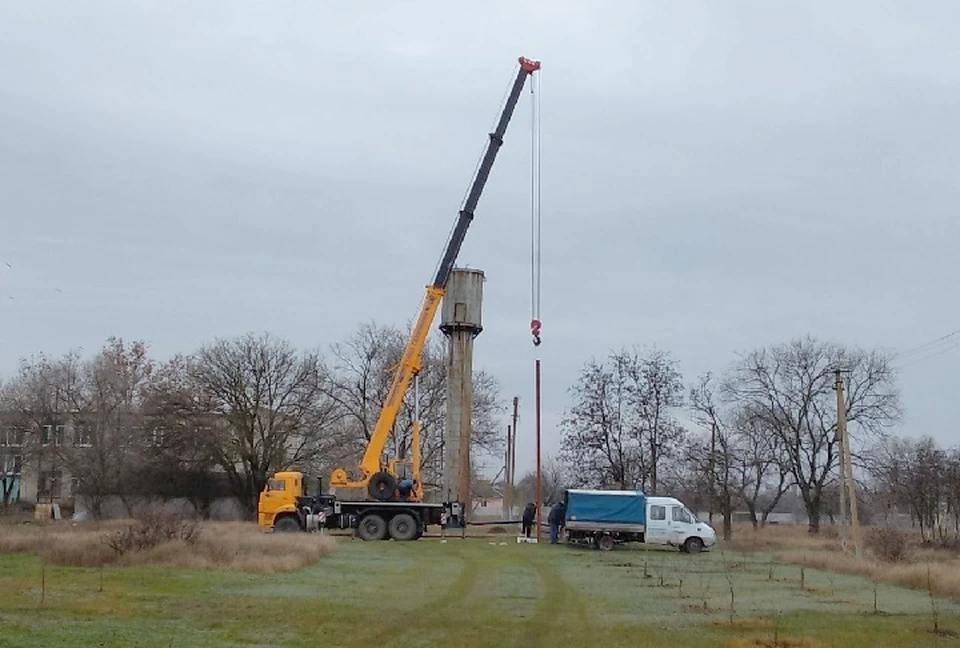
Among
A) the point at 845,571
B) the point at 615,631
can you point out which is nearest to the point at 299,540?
the point at 845,571

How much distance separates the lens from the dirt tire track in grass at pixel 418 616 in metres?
14.0

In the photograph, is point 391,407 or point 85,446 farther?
point 85,446

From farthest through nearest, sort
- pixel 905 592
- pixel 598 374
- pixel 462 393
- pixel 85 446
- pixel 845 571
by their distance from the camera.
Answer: pixel 85 446, pixel 598 374, pixel 462 393, pixel 845 571, pixel 905 592

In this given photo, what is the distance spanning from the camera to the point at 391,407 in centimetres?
4488

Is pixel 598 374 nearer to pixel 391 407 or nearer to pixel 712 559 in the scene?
pixel 391 407

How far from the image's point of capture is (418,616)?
16.8 meters

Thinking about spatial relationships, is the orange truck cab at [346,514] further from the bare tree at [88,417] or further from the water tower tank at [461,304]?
the bare tree at [88,417]

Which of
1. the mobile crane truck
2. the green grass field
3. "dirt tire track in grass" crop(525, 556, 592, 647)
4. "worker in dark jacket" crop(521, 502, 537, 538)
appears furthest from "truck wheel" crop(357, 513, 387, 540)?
"dirt tire track in grass" crop(525, 556, 592, 647)

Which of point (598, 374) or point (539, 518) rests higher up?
point (598, 374)

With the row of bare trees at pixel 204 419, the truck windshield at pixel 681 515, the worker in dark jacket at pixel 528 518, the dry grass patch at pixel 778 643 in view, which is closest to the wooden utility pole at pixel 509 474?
the row of bare trees at pixel 204 419

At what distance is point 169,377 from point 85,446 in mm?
6992

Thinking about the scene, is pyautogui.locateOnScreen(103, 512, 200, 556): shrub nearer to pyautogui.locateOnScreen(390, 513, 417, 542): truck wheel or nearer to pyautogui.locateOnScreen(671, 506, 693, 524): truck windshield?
pyautogui.locateOnScreen(390, 513, 417, 542): truck wheel

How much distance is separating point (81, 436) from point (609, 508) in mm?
42896

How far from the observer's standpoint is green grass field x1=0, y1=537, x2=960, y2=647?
565 inches
